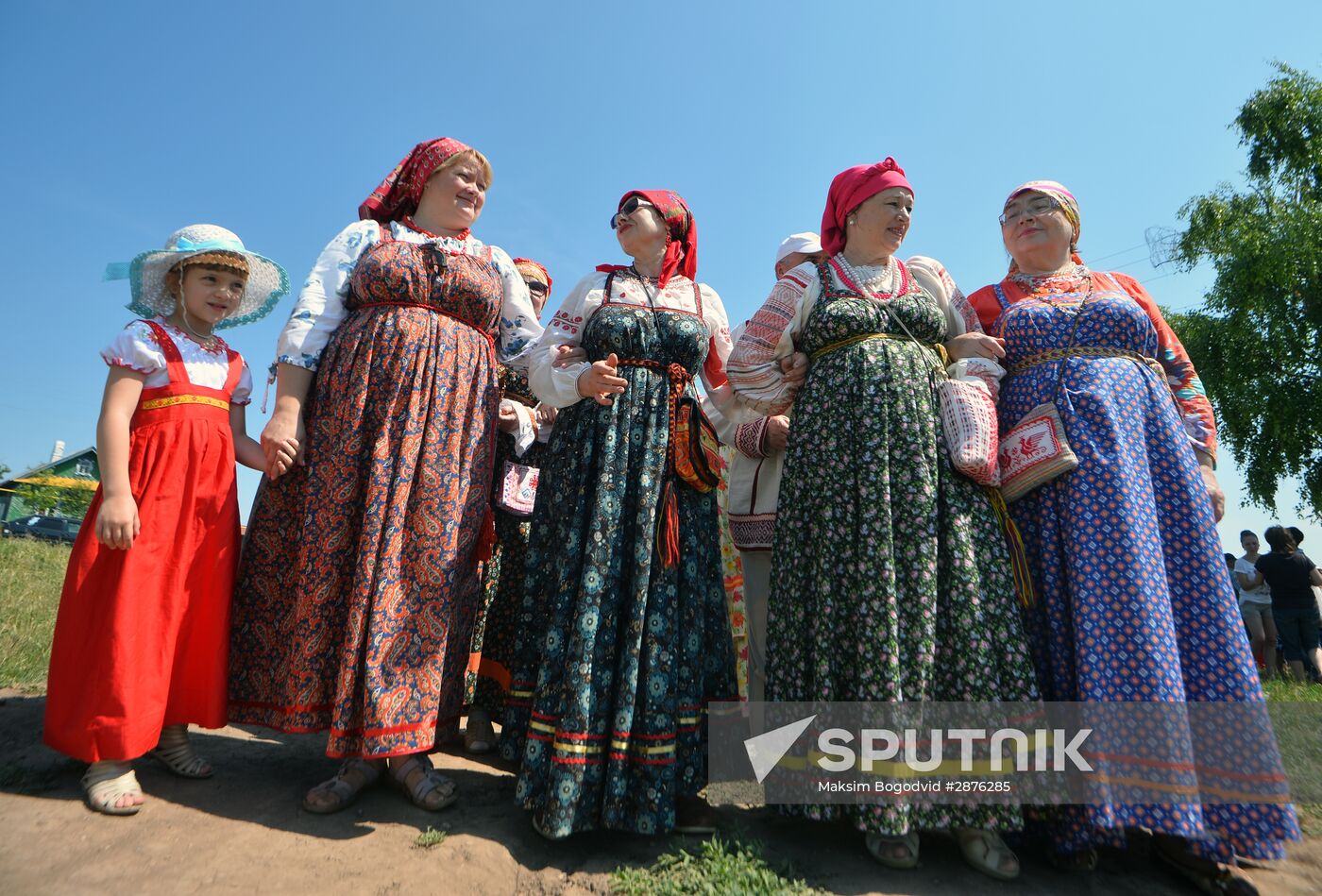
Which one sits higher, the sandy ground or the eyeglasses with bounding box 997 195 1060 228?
the eyeglasses with bounding box 997 195 1060 228

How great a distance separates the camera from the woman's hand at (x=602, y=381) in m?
2.54

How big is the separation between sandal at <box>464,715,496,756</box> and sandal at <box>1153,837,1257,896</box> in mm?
2504

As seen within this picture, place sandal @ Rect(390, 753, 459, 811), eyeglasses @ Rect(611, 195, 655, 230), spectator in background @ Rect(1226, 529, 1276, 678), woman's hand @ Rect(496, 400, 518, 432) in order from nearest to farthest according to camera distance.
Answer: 1. sandal @ Rect(390, 753, 459, 811)
2. eyeglasses @ Rect(611, 195, 655, 230)
3. woman's hand @ Rect(496, 400, 518, 432)
4. spectator in background @ Rect(1226, 529, 1276, 678)

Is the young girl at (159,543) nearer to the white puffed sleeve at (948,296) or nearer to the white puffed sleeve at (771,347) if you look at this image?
the white puffed sleeve at (771,347)

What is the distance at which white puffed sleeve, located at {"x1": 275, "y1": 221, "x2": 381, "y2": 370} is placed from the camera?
2625 mm

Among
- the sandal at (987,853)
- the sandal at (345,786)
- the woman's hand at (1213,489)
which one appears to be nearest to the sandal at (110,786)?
the sandal at (345,786)

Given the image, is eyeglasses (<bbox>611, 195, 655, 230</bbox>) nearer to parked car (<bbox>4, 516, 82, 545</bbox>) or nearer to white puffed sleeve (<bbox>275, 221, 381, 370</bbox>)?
white puffed sleeve (<bbox>275, 221, 381, 370</bbox>)

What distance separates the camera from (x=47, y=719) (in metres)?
2.42

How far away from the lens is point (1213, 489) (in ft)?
8.71

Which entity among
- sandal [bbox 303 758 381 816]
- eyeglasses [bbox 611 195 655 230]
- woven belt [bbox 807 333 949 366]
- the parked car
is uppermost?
the parked car

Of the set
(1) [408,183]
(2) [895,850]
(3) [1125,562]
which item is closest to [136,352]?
(1) [408,183]

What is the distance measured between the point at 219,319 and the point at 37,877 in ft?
6.37

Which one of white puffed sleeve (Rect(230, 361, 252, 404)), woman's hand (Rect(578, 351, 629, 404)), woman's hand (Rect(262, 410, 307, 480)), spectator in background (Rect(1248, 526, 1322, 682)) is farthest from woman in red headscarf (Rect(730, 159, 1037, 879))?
spectator in background (Rect(1248, 526, 1322, 682))

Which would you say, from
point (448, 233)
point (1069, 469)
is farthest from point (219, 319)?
point (1069, 469)
